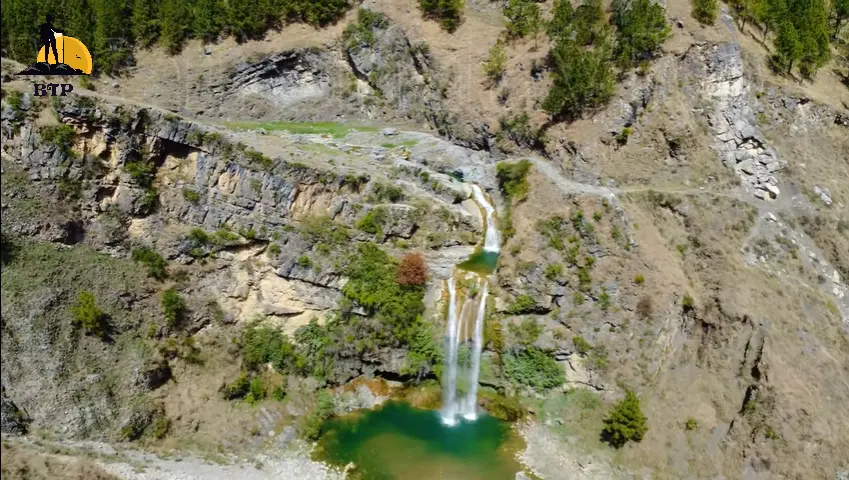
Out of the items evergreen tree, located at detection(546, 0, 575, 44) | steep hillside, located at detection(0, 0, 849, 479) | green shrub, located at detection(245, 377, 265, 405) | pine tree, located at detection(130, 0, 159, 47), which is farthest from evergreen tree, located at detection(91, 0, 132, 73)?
evergreen tree, located at detection(546, 0, 575, 44)

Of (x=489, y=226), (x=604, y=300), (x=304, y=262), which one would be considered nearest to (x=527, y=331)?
(x=604, y=300)

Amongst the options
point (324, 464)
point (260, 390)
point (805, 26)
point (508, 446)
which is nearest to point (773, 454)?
point (508, 446)

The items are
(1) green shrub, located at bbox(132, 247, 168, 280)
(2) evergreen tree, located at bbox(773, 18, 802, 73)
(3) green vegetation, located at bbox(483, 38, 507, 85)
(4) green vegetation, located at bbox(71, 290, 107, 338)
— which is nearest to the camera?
(4) green vegetation, located at bbox(71, 290, 107, 338)

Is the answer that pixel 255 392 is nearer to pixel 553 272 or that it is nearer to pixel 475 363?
pixel 475 363

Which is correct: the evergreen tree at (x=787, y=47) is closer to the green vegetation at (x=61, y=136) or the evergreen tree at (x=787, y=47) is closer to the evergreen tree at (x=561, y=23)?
the evergreen tree at (x=561, y=23)

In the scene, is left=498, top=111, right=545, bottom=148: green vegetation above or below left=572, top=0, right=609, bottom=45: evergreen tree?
below

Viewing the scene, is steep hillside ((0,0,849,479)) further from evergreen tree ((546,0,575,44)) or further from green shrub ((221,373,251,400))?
evergreen tree ((546,0,575,44))

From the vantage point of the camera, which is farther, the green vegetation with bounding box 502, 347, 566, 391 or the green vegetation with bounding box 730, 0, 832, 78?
the green vegetation with bounding box 730, 0, 832, 78

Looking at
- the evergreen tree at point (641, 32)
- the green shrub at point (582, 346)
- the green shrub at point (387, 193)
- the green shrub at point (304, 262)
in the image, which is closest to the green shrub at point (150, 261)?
the green shrub at point (304, 262)
